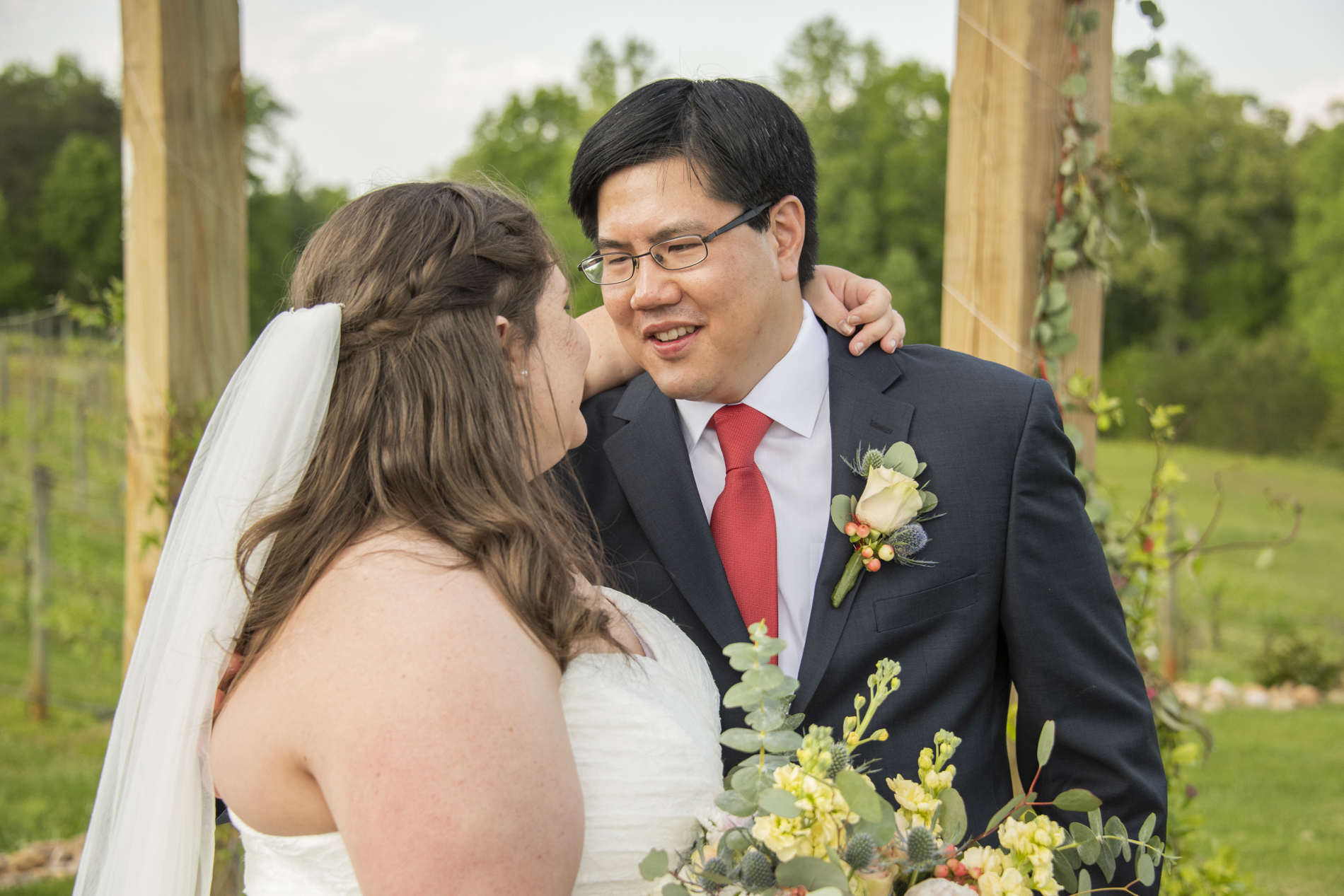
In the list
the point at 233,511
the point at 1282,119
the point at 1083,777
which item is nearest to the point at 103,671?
the point at 233,511

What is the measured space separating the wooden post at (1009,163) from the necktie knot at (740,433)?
786 mm

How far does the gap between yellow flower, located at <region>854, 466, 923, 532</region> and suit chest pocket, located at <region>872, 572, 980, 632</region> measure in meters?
0.17

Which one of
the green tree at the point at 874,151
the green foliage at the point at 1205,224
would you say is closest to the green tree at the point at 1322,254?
the green foliage at the point at 1205,224

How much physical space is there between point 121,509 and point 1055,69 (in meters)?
12.2

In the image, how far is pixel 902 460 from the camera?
89.3 inches

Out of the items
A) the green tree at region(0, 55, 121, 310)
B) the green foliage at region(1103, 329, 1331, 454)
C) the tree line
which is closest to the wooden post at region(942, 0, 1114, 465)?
the green foliage at region(1103, 329, 1331, 454)

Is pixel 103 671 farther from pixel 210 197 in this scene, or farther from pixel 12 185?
pixel 12 185

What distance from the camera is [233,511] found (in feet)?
6.17

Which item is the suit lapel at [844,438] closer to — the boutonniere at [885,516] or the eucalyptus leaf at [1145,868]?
the boutonniere at [885,516]

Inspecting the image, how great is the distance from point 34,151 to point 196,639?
3860 centimetres

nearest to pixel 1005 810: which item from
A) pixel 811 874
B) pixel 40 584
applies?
pixel 811 874

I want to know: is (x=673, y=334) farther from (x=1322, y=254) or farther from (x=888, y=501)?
(x=1322, y=254)

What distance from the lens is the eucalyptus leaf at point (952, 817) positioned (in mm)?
1537

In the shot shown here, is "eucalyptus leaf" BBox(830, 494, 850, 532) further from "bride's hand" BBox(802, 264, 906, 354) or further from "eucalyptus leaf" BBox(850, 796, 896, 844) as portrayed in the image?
"eucalyptus leaf" BBox(850, 796, 896, 844)
